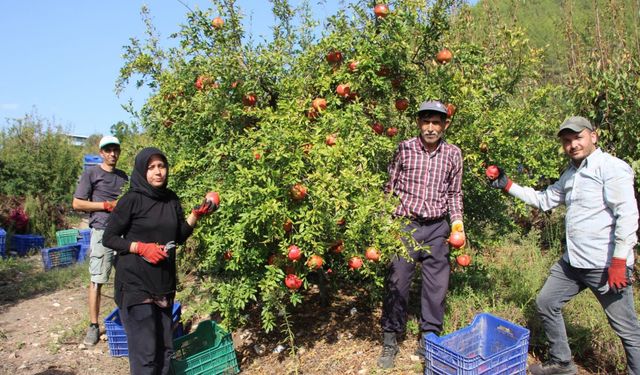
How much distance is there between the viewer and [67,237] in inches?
337

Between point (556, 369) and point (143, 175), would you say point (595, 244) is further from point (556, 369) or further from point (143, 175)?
point (143, 175)

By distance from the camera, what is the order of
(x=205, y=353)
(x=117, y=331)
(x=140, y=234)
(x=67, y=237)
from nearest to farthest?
(x=140, y=234)
(x=205, y=353)
(x=117, y=331)
(x=67, y=237)

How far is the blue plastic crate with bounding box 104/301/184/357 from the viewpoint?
410 centimetres

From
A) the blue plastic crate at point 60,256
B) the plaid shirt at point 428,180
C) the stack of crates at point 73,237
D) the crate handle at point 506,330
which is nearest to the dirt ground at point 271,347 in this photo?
the crate handle at point 506,330

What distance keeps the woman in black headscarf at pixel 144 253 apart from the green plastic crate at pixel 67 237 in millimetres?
6131

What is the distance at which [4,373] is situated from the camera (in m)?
4.07

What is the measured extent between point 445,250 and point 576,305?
1.66 metres

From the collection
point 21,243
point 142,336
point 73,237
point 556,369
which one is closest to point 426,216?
point 556,369

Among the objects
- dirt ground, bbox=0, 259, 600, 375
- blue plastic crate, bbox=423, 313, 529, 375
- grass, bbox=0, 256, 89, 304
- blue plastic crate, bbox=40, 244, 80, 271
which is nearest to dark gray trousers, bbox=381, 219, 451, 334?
blue plastic crate, bbox=423, 313, 529, 375

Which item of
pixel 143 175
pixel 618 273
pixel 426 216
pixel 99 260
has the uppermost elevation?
pixel 143 175

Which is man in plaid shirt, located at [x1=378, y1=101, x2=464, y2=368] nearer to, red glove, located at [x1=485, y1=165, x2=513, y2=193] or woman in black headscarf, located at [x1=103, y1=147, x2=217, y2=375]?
red glove, located at [x1=485, y1=165, x2=513, y2=193]

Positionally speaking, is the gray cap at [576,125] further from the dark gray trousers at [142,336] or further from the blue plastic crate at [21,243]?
the blue plastic crate at [21,243]

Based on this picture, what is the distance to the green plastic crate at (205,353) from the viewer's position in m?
3.56

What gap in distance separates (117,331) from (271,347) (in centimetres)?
128
